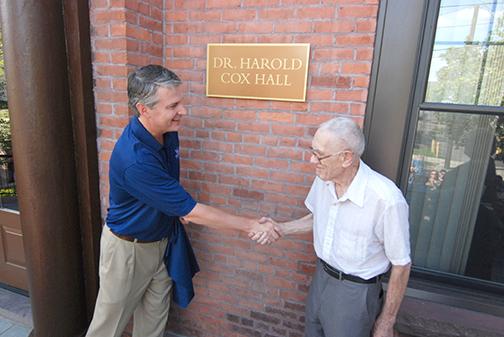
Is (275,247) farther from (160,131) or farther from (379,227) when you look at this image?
(160,131)

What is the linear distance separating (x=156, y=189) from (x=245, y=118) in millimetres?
777

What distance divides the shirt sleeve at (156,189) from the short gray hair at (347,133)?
31.3 inches

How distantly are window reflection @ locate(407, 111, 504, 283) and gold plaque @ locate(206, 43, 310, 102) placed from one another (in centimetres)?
77

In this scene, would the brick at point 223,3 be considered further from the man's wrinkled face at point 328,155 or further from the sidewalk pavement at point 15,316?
the sidewalk pavement at point 15,316

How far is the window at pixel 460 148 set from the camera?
1.77 metres

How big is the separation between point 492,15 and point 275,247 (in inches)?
71.4

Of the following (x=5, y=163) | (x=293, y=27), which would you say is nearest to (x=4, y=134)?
(x=5, y=163)

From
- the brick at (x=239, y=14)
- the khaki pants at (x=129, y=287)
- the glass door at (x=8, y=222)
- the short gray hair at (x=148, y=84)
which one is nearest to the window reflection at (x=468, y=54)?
the brick at (x=239, y=14)

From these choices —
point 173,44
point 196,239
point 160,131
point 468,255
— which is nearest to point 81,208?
point 196,239

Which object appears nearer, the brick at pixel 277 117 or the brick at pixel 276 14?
the brick at pixel 276 14

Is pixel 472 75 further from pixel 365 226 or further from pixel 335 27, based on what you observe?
pixel 365 226

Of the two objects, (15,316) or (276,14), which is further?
(15,316)

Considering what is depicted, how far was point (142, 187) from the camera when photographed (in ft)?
5.40

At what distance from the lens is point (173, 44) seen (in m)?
2.22
